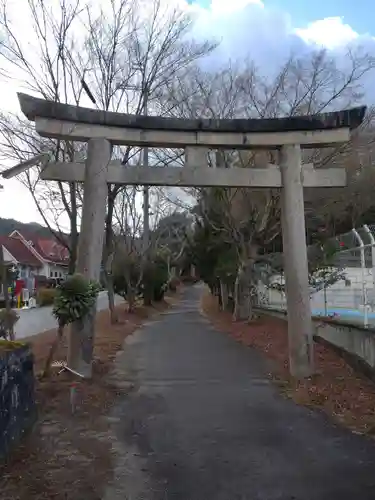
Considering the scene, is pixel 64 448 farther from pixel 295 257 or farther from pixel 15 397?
pixel 295 257

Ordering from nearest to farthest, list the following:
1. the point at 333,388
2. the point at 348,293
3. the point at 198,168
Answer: the point at 333,388 → the point at 198,168 → the point at 348,293

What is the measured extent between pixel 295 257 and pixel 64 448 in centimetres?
596

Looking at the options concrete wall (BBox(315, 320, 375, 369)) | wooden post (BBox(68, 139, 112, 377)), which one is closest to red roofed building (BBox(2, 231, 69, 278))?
concrete wall (BBox(315, 320, 375, 369))

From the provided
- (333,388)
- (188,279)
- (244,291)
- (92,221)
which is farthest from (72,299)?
(188,279)

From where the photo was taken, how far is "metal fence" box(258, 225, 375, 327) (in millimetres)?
9781

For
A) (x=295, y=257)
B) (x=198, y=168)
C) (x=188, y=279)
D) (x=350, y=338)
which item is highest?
(x=188, y=279)

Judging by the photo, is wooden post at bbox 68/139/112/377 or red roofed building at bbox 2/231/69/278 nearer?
wooden post at bbox 68/139/112/377

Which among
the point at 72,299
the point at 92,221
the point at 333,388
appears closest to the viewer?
the point at 72,299

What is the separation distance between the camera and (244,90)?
57.5 feet

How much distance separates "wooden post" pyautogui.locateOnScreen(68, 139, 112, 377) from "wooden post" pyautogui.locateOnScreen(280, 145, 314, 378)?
3415mm

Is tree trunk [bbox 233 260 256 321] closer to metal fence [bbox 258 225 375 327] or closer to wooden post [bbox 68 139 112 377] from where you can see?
metal fence [bbox 258 225 375 327]

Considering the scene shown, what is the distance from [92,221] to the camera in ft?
33.2

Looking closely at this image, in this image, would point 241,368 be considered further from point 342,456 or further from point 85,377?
point 342,456

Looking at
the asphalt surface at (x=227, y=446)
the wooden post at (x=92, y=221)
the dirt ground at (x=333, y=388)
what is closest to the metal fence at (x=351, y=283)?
the dirt ground at (x=333, y=388)
